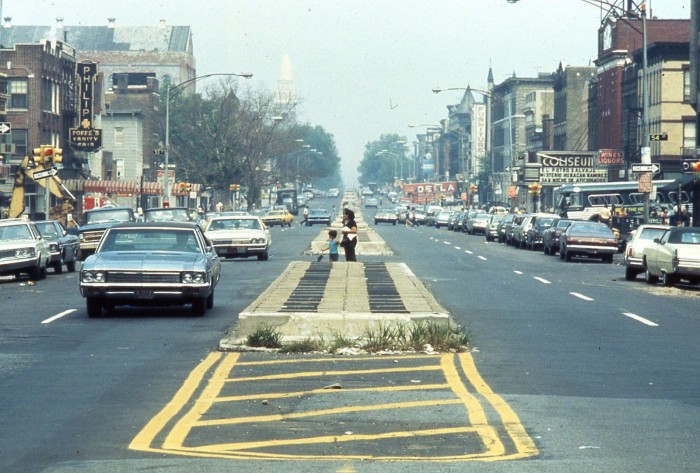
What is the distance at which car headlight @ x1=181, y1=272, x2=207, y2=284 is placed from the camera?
2062 centimetres

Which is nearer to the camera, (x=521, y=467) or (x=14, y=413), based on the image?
(x=521, y=467)

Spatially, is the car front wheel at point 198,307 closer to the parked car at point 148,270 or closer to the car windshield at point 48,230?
the parked car at point 148,270

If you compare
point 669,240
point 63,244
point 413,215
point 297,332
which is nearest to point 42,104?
A: point 413,215

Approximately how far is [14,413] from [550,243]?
42377 millimetres

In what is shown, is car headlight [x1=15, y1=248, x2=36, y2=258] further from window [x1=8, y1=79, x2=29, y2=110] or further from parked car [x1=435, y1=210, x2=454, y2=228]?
parked car [x1=435, y1=210, x2=454, y2=228]

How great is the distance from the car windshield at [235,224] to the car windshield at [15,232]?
10215 millimetres

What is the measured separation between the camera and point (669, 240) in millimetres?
31641

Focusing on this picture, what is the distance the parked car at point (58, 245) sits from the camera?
1443 inches

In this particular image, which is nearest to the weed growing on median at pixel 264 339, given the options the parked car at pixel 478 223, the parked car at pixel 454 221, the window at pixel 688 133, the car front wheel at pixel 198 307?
the car front wheel at pixel 198 307

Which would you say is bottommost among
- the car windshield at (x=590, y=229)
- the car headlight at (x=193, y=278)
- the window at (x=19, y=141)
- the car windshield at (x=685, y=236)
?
the car windshield at (x=590, y=229)

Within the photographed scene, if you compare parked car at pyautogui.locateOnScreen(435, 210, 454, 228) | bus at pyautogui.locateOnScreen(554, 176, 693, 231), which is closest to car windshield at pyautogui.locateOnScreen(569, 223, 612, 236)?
bus at pyautogui.locateOnScreen(554, 176, 693, 231)

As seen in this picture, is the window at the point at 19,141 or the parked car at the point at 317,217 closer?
the window at the point at 19,141

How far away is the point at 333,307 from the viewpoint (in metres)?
18.5

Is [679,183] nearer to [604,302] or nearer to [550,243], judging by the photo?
[550,243]
